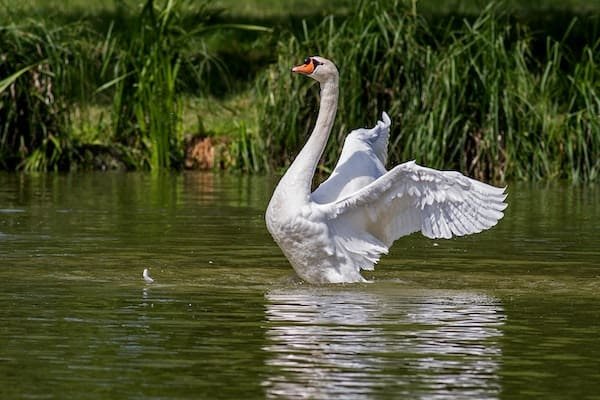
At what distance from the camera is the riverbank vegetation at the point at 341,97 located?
2045 centimetres

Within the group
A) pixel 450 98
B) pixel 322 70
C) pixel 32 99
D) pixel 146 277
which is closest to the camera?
pixel 146 277

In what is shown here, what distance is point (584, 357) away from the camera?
7.87 meters

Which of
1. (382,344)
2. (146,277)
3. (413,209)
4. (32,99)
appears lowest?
(382,344)

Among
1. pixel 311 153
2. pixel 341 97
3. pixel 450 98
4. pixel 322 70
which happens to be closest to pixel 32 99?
pixel 341 97

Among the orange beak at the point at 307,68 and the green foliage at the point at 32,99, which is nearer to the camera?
the orange beak at the point at 307,68

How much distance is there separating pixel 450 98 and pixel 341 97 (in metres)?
1.34

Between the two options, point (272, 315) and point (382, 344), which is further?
point (272, 315)

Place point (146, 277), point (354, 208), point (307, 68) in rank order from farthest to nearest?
point (307, 68)
point (354, 208)
point (146, 277)

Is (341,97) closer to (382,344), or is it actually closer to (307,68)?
(307,68)

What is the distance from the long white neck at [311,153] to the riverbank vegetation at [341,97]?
8.63m

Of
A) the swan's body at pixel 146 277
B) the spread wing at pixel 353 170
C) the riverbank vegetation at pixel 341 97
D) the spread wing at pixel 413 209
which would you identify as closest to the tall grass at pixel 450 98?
the riverbank vegetation at pixel 341 97

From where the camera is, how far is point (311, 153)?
36.5ft

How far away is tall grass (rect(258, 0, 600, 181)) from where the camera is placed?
20328mm

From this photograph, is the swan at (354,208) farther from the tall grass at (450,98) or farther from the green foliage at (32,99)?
the green foliage at (32,99)
